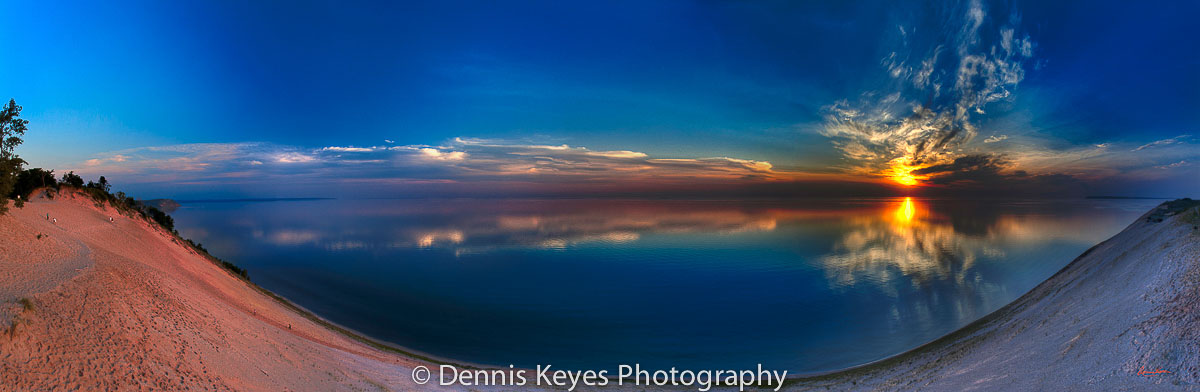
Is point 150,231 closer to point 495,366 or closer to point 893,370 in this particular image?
point 495,366

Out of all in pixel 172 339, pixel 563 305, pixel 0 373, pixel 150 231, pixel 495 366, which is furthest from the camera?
pixel 563 305

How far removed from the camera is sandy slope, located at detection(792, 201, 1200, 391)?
376 inches

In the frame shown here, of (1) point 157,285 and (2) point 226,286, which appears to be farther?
(2) point 226,286

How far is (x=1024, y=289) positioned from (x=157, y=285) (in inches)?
1814

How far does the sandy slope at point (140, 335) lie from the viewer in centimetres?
861

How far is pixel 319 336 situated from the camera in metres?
17.9

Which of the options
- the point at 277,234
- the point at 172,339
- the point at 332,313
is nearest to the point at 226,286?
the point at 332,313

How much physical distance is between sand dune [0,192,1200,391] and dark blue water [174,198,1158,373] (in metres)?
4.71

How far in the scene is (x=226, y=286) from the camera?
20969 millimetres

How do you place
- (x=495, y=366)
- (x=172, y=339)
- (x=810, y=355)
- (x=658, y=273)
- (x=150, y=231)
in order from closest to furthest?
(x=172, y=339), (x=495, y=366), (x=810, y=355), (x=150, y=231), (x=658, y=273)
